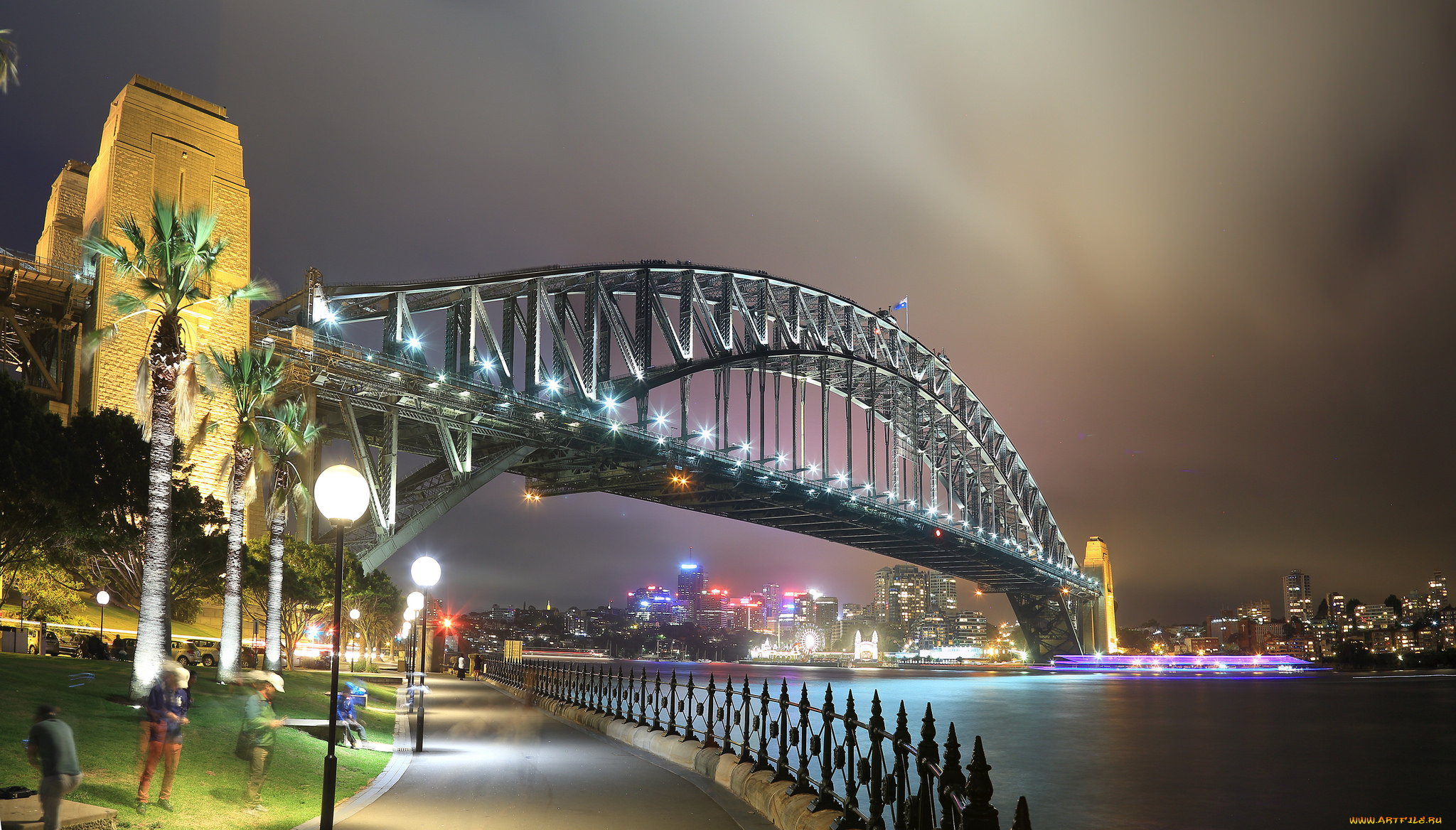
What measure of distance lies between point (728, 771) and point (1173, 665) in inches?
7559

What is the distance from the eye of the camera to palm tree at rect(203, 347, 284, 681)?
1160 inches

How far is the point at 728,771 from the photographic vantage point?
14.7m

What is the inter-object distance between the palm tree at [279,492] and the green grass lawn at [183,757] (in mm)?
9687

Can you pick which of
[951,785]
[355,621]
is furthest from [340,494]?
[355,621]

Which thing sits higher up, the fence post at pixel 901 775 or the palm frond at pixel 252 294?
the palm frond at pixel 252 294

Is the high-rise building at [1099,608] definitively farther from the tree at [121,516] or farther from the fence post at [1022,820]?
the fence post at [1022,820]

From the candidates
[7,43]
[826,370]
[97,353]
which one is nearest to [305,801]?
[7,43]

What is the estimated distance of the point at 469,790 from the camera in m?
14.0

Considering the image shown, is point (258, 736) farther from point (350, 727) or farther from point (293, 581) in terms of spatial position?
point (293, 581)

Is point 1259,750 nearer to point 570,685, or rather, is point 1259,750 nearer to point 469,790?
point 570,685

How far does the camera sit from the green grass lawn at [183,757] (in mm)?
11570

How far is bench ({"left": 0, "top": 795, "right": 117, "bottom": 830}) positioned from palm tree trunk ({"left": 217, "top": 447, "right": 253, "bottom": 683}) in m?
19.7

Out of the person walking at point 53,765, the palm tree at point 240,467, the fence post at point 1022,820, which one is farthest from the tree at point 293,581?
the fence post at point 1022,820

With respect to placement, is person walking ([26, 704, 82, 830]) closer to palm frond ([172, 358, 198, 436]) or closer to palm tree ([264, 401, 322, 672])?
palm frond ([172, 358, 198, 436])
